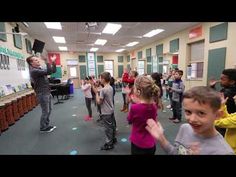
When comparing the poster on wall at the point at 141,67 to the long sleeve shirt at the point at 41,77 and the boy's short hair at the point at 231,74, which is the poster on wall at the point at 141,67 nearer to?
the long sleeve shirt at the point at 41,77

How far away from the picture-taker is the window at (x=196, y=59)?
5605 mm

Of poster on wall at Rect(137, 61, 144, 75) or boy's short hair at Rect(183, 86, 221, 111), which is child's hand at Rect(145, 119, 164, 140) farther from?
poster on wall at Rect(137, 61, 144, 75)

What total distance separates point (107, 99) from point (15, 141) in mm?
1988

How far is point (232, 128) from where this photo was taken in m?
1.28

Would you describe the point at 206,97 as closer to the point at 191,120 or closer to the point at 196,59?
the point at 191,120

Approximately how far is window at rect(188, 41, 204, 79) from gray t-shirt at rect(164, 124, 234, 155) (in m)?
5.53

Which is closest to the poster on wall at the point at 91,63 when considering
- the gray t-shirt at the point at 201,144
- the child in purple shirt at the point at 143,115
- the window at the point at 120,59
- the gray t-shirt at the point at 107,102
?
the window at the point at 120,59

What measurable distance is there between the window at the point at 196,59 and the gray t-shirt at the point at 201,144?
5.53 meters
